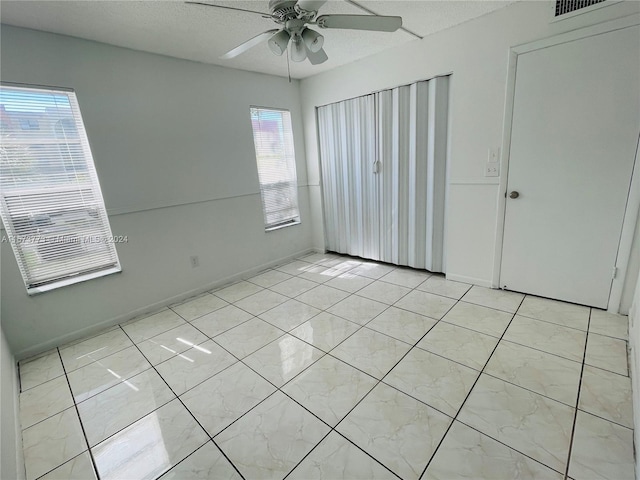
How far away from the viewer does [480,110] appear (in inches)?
102

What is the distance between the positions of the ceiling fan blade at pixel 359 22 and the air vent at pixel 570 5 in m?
1.40

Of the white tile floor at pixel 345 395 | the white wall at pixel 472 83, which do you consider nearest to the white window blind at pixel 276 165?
the white wall at pixel 472 83

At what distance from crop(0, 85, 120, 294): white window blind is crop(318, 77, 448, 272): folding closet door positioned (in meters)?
2.62

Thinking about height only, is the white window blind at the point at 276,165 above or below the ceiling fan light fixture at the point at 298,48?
below

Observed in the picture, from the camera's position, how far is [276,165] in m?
3.88

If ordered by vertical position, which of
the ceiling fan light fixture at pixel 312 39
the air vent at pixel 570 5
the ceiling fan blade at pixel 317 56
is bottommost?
the ceiling fan blade at pixel 317 56

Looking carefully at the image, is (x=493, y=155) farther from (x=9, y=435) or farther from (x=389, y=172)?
(x=9, y=435)

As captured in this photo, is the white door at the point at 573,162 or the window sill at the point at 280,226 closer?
the white door at the point at 573,162

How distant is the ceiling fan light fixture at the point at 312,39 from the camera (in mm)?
1814

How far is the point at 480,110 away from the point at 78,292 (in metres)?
3.83

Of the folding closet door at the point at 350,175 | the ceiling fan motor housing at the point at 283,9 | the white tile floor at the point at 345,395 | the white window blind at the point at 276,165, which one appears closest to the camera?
the white tile floor at the point at 345,395

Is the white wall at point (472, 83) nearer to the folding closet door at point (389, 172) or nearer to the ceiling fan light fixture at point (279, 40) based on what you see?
the folding closet door at point (389, 172)

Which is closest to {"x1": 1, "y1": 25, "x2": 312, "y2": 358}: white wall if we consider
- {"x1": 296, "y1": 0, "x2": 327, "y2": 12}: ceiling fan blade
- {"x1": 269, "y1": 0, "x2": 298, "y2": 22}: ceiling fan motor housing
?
{"x1": 269, "y1": 0, "x2": 298, "y2": 22}: ceiling fan motor housing

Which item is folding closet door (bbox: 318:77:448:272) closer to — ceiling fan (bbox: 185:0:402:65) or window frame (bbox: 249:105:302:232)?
window frame (bbox: 249:105:302:232)
